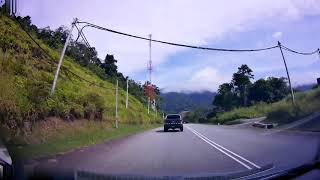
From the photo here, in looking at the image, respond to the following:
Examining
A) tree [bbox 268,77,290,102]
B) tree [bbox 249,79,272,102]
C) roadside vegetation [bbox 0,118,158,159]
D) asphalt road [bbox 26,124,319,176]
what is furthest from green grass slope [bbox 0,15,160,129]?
tree [bbox 268,77,290,102]

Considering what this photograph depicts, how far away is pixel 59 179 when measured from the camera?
7.66m

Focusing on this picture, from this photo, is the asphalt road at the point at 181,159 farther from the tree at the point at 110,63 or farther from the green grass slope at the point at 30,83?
the green grass slope at the point at 30,83

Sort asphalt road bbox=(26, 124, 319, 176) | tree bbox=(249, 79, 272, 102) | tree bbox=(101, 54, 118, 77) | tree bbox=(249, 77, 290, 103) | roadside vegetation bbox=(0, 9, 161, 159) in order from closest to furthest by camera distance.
Answer: asphalt road bbox=(26, 124, 319, 176)
tree bbox=(249, 77, 290, 103)
tree bbox=(101, 54, 118, 77)
tree bbox=(249, 79, 272, 102)
roadside vegetation bbox=(0, 9, 161, 159)

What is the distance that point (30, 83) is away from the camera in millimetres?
25953

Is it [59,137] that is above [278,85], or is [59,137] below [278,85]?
below

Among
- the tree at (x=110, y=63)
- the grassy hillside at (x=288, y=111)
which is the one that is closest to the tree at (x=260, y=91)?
the tree at (x=110, y=63)

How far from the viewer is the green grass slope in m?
20.6

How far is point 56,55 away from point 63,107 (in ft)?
12.9

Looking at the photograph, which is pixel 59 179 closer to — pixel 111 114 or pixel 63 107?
pixel 63 107

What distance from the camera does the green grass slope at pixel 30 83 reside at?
813 inches

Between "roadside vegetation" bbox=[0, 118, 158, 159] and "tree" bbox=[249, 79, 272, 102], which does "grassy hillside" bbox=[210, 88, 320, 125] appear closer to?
"roadside vegetation" bbox=[0, 118, 158, 159]

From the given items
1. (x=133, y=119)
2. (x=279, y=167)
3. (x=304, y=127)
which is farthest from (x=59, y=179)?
(x=133, y=119)

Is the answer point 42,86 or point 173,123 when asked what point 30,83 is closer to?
point 42,86

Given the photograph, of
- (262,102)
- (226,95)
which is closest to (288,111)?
(262,102)
